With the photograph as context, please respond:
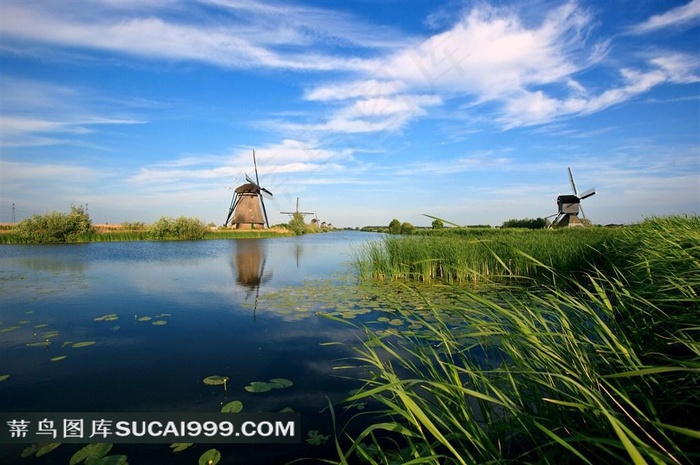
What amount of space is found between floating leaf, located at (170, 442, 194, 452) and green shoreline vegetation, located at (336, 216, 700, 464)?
1.19 m

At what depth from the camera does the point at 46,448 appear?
102 inches

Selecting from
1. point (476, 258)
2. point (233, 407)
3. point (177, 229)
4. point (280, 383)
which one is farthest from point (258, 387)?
point (177, 229)

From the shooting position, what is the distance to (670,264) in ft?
12.5

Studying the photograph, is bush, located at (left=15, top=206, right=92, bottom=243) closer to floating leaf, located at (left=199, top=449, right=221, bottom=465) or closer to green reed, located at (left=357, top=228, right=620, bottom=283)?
green reed, located at (left=357, top=228, right=620, bottom=283)

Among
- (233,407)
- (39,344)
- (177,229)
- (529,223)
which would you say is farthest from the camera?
(529,223)

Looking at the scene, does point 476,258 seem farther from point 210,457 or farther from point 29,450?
point 29,450

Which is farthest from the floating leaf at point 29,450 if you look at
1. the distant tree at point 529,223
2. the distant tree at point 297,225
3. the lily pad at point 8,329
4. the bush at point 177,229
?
the distant tree at point 297,225

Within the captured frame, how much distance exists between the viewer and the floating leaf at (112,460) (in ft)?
7.95

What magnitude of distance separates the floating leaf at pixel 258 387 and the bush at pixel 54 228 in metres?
30.8

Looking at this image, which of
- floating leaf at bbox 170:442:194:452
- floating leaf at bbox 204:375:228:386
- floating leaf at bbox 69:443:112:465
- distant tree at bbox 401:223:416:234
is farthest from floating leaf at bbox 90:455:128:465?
distant tree at bbox 401:223:416:234

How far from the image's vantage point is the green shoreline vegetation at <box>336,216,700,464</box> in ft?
4.70

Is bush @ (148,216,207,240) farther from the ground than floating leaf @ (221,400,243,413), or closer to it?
farther from the ground

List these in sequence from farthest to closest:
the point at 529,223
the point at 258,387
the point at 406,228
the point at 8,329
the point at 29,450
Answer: the point at 406,228 → the point at 529,223 → the point at 8,329 → the point at 258,387 → the point at 29,450

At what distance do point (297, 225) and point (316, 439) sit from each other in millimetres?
53294
